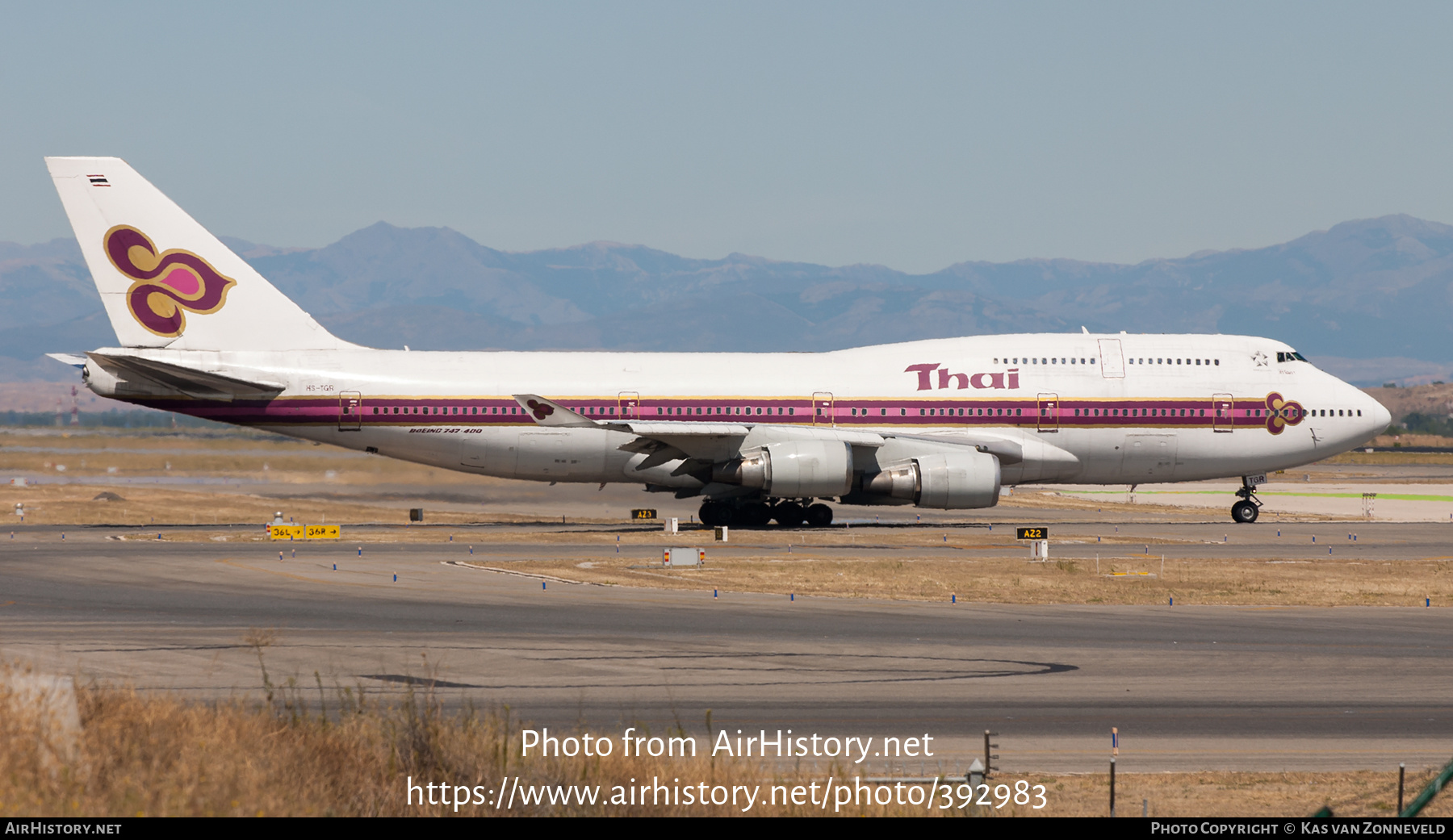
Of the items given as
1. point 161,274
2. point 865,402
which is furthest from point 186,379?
point 865,402

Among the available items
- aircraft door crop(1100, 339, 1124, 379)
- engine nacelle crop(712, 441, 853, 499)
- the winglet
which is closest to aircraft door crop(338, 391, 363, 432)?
the winglet

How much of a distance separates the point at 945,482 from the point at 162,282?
79.5 ft

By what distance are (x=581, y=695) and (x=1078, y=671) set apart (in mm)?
7288

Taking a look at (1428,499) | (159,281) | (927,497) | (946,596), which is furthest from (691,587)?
(1428,499)

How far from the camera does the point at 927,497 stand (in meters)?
41.0

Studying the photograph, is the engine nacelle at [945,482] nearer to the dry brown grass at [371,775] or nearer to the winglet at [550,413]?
the winglet at [550,413]

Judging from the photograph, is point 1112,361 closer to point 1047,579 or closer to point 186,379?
point 1047,579

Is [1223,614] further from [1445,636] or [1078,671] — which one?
[1078,671]

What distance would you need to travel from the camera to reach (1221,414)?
4475 centimetres

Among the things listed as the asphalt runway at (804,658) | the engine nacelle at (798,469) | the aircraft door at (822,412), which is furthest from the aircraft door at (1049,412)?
the asphalt runway at (804,658)

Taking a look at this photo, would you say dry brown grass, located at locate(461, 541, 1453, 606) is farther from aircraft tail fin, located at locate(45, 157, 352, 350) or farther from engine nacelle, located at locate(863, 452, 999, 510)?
aircraft tail fin, located at locate(45, 157, 352, 350)

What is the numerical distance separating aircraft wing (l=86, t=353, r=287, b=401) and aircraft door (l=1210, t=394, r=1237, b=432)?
29229 millimetres

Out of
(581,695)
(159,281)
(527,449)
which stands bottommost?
(581,695)
